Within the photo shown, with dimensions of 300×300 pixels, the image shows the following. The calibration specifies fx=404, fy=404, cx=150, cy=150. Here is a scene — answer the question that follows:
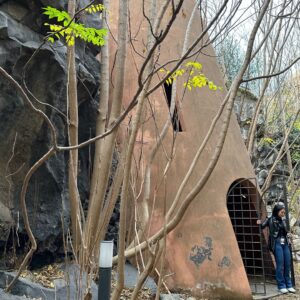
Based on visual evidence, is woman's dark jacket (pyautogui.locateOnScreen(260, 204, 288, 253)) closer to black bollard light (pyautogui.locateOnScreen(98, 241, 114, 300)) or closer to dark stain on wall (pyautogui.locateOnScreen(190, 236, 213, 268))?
dark stain on wall (pyautogui.locateOnScreen(190, 236, 213, 268))

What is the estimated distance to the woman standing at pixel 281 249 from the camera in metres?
6.07

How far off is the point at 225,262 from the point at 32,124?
127 inches

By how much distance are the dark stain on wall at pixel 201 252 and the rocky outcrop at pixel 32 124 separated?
1899 mm

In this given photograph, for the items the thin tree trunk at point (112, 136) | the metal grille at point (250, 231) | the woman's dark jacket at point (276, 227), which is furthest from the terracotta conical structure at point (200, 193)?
the thin tree trunk at point (112, 136)

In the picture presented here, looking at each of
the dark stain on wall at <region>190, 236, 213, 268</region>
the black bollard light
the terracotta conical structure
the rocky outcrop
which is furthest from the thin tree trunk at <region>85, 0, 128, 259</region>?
the dark stain on wall at <region>190, 236, 213, 268</region>

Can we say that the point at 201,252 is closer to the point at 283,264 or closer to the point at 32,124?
the point at 283,264

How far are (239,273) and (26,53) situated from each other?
4.03m

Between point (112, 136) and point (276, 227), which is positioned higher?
point (112, 136)

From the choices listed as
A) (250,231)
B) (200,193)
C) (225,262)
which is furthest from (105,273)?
(250,231)

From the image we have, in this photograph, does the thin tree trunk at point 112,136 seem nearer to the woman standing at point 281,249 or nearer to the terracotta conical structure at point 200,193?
the terracotta conical structure at point 200,193

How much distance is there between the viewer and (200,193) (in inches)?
240

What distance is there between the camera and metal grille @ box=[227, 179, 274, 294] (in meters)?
6.74

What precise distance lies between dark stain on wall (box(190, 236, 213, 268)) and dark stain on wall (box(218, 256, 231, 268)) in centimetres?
19

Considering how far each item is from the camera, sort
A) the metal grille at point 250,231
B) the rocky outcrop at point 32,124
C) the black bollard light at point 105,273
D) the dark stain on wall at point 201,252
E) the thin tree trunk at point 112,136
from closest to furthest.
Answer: the black bollard light at point 105,273
the thin tree trunk at point 112,136
the rocky outcrop at point 32,124
the dark stain on wall at point 201,252
the metal grille at point 250,231
